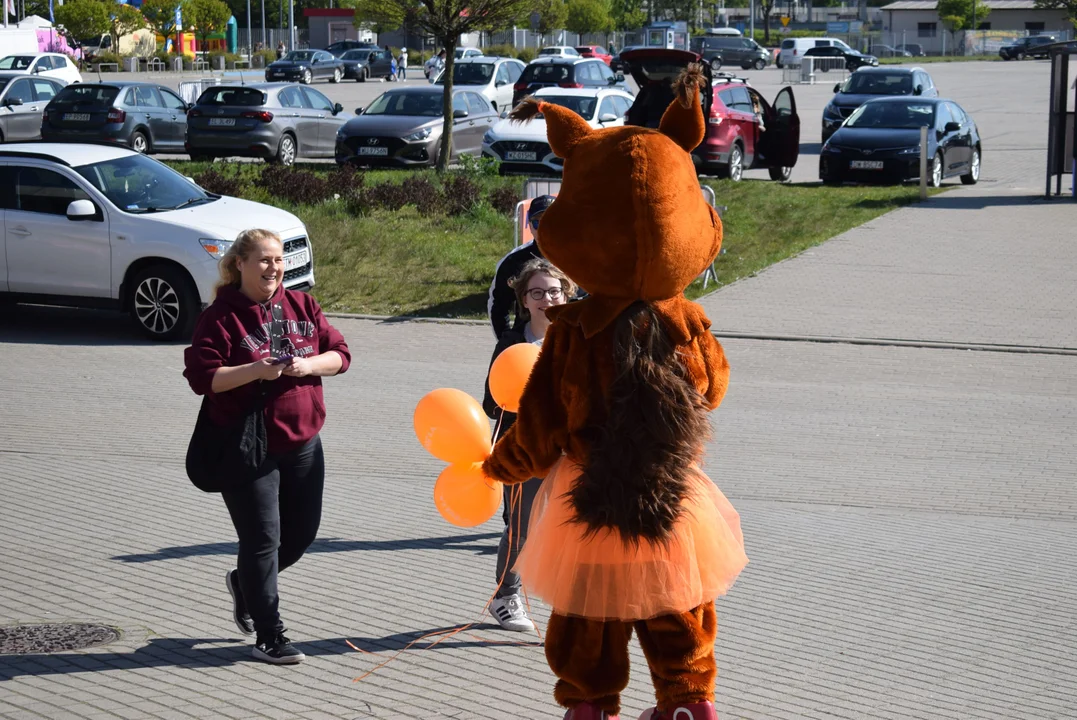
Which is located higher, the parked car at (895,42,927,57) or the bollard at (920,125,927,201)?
the parked car at (895,42,927,57)

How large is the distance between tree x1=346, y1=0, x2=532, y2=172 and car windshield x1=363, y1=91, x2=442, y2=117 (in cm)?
104

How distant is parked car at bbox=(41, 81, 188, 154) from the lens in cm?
2639

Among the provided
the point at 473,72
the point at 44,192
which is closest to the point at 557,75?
the point at 473,72

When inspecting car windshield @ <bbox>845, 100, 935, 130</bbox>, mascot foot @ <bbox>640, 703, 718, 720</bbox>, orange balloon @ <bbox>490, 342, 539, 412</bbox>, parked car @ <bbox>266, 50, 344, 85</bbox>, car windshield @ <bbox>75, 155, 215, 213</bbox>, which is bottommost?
mascot foot @ <bbox>640, 703, 718, 720</bbox>

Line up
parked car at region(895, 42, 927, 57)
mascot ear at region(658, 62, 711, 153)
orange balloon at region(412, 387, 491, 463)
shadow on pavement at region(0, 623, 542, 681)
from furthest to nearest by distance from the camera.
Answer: parked car at region(895, 42, 927, 57)
shadow on pavement at region(0, 623, 542, 681)
orange balloon at region(412, 387, 491, 463)
mascot ear at region(658, 62, 711, 153)

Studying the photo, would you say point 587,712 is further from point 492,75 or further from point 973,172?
point 492,75

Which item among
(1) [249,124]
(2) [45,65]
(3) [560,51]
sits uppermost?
(3) [560,51]

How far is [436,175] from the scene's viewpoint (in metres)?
21.1

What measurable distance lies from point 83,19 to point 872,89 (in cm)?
4465

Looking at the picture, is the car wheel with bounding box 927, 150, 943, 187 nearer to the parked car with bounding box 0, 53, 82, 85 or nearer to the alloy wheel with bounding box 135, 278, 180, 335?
the alloy wheel with bounding box 135, 278, 180, 335

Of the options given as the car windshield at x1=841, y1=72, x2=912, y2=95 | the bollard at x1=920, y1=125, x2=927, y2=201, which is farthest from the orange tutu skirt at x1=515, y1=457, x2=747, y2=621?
the car windshield at x1=841, y1=72, x2=912, y2=95

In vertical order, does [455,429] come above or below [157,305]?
above

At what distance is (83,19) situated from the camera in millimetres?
61031

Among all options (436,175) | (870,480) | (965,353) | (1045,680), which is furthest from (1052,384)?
(436,175)
